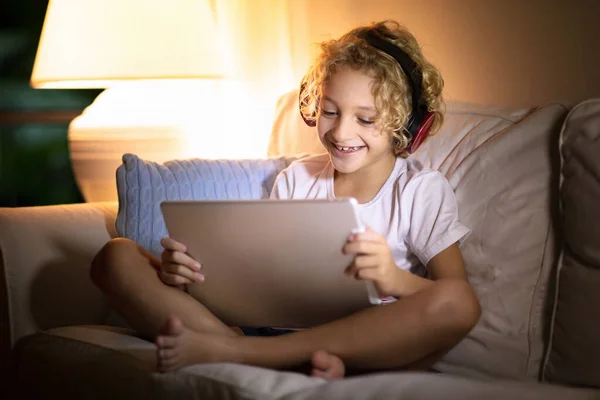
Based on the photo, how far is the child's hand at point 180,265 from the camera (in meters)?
1.28

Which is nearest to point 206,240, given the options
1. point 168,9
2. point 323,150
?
point 323,150

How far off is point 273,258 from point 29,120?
93.3 inches

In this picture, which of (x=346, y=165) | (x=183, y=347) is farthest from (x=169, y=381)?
(x=346, y=165)

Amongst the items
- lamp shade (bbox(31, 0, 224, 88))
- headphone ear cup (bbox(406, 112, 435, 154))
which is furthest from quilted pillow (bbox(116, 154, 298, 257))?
lamp shade (bbox(31, 0, 224, 88))

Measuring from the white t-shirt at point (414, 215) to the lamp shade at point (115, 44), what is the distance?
80 centimetres

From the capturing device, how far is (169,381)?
112cm

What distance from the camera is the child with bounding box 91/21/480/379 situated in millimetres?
1171

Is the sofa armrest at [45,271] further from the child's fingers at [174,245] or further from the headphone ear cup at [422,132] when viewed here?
the headphone ear cup at [422,132]

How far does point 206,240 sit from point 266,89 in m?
1.33

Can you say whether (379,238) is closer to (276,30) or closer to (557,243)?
(557,243)

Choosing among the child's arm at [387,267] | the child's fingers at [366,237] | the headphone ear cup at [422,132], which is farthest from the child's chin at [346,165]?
the child's fingers at [366,237]

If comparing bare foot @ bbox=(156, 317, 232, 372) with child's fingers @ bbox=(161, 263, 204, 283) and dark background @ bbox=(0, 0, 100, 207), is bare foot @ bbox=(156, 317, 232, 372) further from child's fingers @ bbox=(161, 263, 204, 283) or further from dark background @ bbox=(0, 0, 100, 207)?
Answer: dark background @ bbox=(0, 0, 100, 207)

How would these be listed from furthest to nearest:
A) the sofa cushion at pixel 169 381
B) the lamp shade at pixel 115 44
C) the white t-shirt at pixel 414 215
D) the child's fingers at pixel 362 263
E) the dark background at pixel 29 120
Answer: the dark background at pixel 29 120 < the lamp shade at pixel 115 44 < the white t-shirt at pixel 414 215 < the child's fingers at pixel 362 263 < the sofa cushion at pixel 169 381

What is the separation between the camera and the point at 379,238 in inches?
45.7
